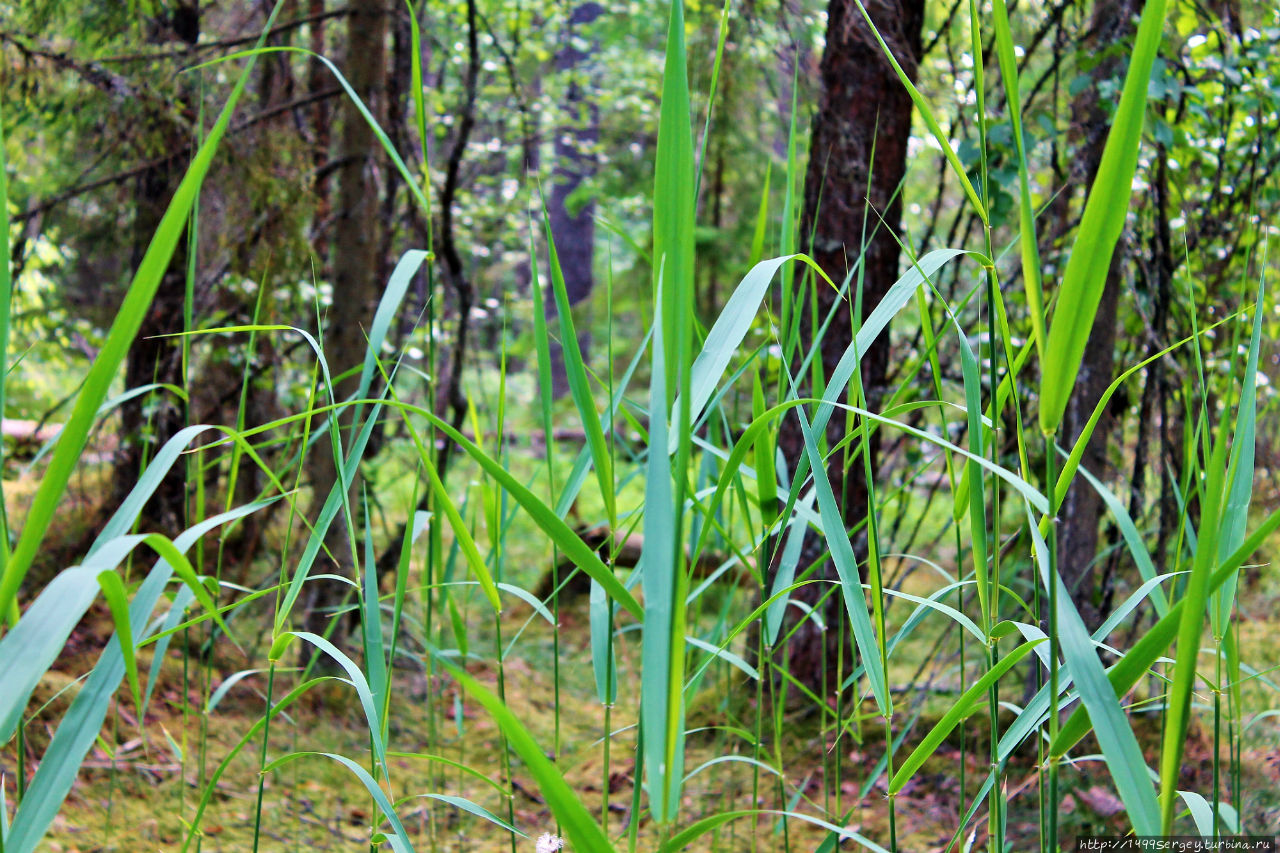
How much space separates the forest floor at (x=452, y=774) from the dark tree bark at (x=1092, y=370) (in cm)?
40

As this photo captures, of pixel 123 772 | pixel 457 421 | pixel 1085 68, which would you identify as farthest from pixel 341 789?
pixel 1085 68

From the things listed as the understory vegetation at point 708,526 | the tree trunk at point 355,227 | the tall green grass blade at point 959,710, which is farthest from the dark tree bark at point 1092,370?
the tree trunk at point 355,227

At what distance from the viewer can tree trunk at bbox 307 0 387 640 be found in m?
2.35

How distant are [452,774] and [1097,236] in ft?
6.53

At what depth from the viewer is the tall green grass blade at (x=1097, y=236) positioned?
0.48 m

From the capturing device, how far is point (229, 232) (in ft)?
8.79

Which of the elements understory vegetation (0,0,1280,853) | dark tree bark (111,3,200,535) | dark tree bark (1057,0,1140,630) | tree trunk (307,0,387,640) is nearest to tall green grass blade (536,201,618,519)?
understory vegetation (0,0,1280,853)

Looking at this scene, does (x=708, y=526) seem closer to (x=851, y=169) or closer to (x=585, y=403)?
(x=585, y=403)

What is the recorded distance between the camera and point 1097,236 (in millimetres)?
509

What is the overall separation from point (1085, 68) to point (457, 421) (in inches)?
68.3

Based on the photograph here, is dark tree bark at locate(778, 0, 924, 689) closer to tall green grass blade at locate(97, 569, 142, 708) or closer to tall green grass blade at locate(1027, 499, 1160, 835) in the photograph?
tall green grass blade at locate(1027, 499, 1160, 835)

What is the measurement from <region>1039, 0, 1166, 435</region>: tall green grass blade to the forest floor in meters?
0.77

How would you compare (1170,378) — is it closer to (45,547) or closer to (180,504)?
(180,504)

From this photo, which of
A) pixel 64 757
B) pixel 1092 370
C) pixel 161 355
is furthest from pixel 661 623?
pixel 161 355
